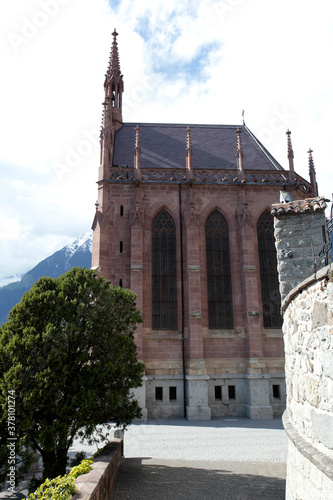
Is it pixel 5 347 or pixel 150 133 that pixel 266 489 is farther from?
pixel 150 133

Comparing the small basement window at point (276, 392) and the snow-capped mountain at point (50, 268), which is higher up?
the snow-capped mountain at point (50, 268)

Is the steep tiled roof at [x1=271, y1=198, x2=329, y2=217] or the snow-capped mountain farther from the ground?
the snow-capped mountain

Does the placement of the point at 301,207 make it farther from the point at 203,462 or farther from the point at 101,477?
the point at 203,462

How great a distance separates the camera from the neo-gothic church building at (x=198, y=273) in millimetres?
19156

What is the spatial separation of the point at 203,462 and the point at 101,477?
5148mm

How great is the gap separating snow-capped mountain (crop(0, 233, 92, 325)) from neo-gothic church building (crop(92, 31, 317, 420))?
127m

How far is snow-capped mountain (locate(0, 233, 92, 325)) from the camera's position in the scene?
149m

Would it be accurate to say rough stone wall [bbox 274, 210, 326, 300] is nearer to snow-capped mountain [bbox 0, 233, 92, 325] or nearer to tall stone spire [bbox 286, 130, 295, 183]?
tall stone spire [bbox 286, 130, 295, 183]

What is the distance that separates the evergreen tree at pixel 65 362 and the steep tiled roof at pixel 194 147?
589 inches

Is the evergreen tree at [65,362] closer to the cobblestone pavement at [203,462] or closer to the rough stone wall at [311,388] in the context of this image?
the cobblestone pavement at [203,462]

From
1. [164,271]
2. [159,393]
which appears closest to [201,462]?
[159,393]

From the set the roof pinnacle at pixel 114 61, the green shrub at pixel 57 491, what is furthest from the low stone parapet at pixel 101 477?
the roof pinnacle at pixel 114 61

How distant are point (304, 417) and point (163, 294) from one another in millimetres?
15379

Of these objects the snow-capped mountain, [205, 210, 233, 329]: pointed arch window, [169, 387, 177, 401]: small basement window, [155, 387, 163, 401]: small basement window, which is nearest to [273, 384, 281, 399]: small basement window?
[205, 210, 233, 329]: pointed arch window
